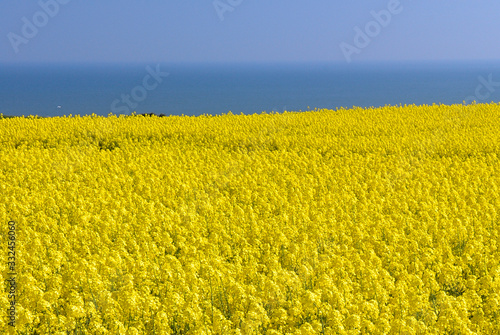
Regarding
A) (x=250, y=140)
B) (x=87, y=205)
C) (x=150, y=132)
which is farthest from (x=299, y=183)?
(x=150, y=132)

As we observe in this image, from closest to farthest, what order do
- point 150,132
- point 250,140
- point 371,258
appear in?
1. point 371,258
2. point 250,140
3. point 150,132

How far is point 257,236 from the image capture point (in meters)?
8.44

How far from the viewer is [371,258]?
23.1ft

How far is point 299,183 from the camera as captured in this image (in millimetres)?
12352

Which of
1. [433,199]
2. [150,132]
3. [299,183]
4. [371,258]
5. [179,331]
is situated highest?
[150,132]

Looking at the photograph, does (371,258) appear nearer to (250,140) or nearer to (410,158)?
→ (410,158)

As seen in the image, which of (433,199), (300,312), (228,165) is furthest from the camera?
(228,165)

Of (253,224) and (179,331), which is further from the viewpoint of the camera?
(253,224)

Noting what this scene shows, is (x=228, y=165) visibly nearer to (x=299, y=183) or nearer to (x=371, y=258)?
(x=299, y=183)

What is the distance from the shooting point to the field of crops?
219 inches

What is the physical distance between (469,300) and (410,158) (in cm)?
962

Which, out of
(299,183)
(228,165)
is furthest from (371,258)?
(228,165)

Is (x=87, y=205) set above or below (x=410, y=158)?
below

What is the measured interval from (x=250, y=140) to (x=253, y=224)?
9920mm
